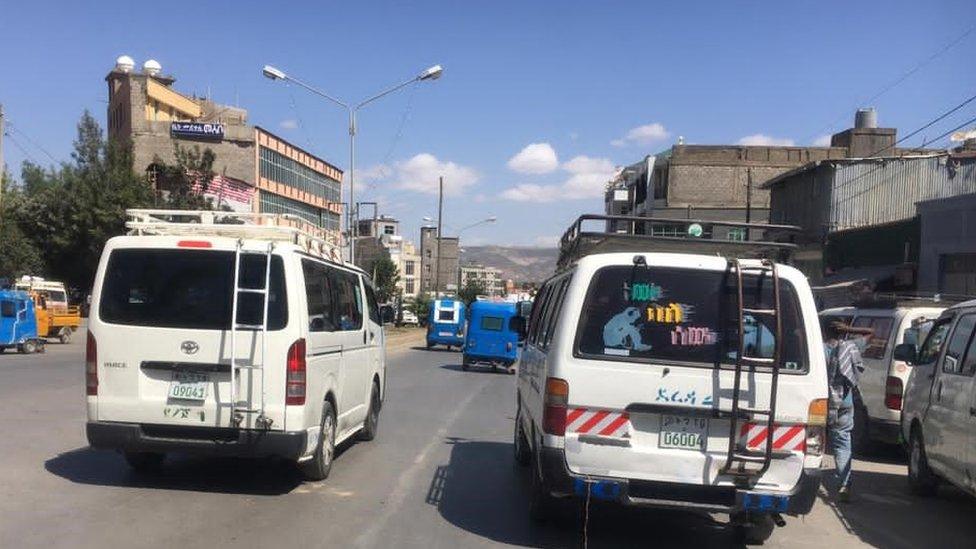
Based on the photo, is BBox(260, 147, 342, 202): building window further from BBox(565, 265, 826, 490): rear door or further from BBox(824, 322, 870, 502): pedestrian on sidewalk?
BBox(565, 265, 826, 490): rear door

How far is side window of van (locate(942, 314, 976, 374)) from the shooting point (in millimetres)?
7555

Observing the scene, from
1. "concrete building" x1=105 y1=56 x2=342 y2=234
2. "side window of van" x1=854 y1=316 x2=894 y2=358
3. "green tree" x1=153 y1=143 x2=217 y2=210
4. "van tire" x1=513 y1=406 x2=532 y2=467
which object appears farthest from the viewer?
"concrete building" x1=105 y1=56 x2=342 y2=234

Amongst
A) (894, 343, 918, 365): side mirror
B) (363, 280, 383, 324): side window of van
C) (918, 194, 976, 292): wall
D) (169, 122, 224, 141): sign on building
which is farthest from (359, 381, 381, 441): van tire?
(169, 122, 224, 141): sign on building

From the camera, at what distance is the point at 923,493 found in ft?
28.2

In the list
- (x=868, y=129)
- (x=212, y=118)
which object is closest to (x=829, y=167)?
(x=868, y=129)

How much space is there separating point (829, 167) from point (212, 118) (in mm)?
57768

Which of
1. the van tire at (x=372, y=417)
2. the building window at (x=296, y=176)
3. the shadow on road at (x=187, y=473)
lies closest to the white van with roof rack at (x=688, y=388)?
the shadow on road at (x=187, y=473)

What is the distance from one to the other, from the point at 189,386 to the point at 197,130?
196ft

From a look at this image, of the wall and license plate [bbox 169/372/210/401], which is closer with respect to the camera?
license plate [bbox 169/372/210/401]

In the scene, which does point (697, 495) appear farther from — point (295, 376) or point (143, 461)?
point (143, 461)

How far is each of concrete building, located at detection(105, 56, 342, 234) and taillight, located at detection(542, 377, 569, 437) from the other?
5070 centimetres

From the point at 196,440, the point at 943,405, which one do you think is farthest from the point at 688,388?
the point at 196,440

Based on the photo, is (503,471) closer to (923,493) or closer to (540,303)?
(540,303)

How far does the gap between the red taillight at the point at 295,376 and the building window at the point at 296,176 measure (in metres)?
60.8
